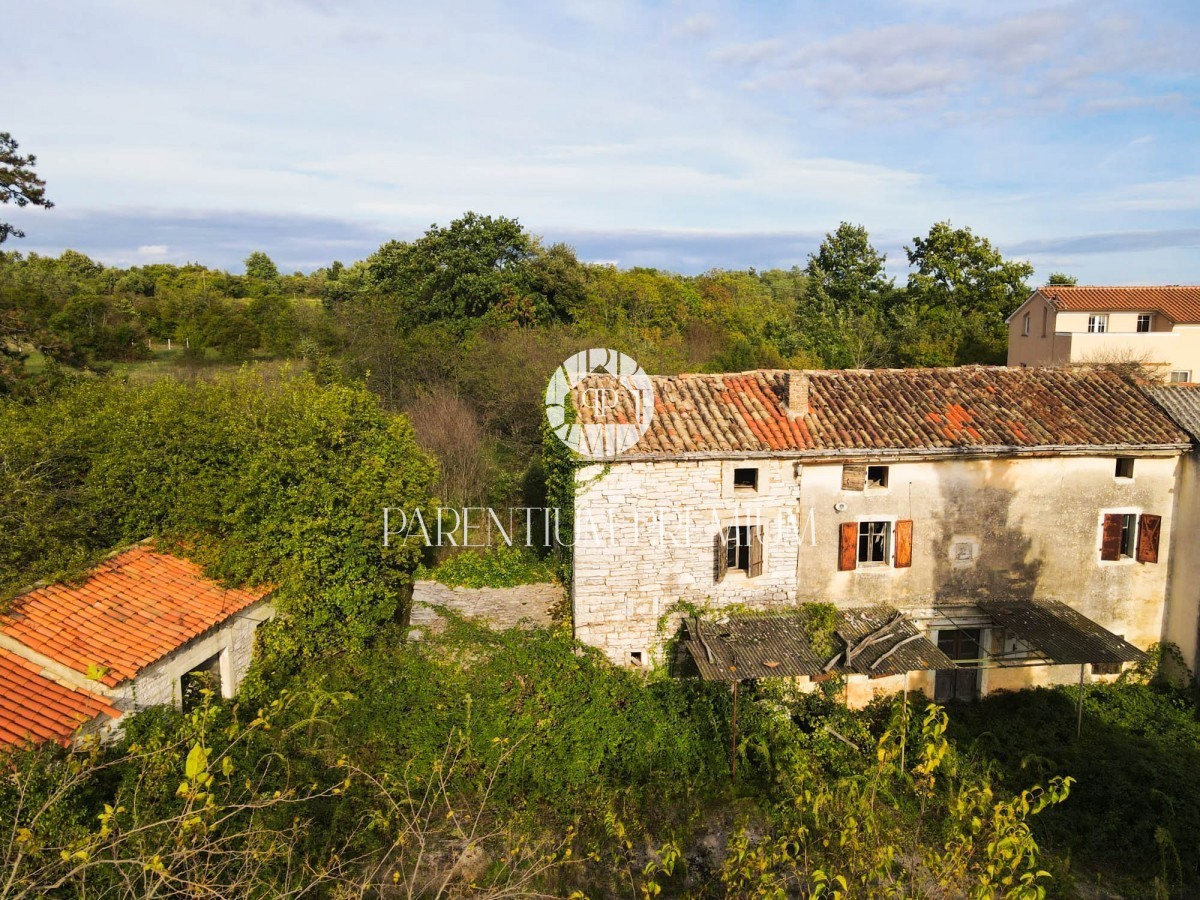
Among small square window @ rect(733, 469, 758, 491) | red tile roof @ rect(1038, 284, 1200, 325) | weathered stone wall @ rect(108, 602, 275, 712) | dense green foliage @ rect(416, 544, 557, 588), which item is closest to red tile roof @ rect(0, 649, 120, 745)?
weathered stone wall @ rect(108, 602, 275, 712)

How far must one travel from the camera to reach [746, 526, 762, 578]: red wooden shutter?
47.8 feet

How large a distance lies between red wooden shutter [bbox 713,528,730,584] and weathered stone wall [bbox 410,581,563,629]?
12.8 feet

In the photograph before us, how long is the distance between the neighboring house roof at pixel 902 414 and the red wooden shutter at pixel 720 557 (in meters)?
1.73

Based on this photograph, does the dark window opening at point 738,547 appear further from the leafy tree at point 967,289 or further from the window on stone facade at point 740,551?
the leafy tree at point 967,289

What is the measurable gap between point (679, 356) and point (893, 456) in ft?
89.8

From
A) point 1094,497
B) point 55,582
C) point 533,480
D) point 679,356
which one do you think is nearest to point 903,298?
point 679,356

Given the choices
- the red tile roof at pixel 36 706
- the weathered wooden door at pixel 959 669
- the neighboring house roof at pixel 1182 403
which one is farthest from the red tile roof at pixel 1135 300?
the red tile roof at pixel 36 706

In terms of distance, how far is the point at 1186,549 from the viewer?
15.3m

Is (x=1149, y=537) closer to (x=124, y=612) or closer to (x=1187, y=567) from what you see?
(x=1187, y=567)

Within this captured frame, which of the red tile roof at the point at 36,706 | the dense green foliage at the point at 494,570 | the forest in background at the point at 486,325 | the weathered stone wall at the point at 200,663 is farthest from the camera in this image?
the forest in background at the point at 486,325

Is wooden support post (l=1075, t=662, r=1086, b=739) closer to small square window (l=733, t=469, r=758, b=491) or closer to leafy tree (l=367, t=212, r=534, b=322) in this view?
small square window (l=733, t=469, r=758, b=491)

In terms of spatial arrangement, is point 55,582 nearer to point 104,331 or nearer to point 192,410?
point 192,410

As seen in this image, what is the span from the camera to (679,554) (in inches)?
570

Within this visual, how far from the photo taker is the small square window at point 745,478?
1469 cm
